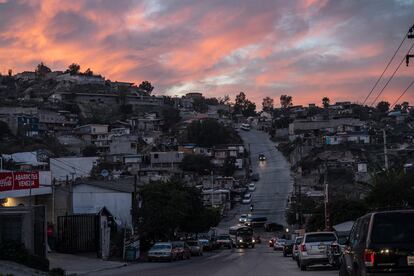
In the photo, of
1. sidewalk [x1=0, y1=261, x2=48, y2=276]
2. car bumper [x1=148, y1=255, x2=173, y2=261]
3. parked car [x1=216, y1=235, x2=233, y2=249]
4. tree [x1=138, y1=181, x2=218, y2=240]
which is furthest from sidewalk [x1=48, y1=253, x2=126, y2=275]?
parked car [x1=216, y1=235, x2=233, y2=249]

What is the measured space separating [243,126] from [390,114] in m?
43.1

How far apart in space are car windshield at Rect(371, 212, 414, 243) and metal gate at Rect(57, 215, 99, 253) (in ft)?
98.7

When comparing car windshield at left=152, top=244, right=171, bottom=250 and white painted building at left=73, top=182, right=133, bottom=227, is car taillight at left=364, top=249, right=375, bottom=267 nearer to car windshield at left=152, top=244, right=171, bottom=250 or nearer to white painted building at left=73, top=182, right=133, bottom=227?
car windshield at left=152, top=244, right=171, bottom=250

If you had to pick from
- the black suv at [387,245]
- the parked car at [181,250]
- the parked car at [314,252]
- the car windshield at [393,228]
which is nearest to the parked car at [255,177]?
the parked car at [181,250]

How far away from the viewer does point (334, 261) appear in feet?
85.7

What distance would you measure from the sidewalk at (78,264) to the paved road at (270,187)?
6380 cm

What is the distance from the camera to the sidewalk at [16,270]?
21962 millimetres

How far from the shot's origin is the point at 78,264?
32.8 m

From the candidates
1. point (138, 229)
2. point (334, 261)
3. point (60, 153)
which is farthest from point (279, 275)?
point (60, 153)

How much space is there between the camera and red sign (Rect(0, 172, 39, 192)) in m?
36.5

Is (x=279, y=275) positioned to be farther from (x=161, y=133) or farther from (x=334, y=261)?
(x=161, y=133)

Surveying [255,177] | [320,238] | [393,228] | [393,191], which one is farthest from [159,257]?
[255,177]

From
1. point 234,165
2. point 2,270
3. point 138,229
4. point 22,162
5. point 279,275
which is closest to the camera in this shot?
point 2,270

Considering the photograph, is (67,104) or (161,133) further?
(67,104)
